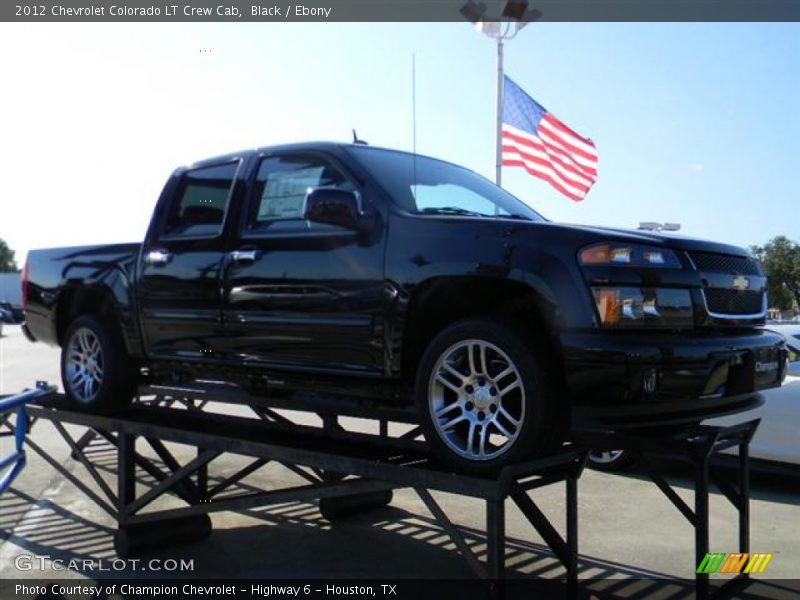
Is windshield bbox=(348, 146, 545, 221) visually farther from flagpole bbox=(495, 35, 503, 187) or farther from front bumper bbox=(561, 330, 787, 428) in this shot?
flagpole bbox=(495, 35, 503, 187)


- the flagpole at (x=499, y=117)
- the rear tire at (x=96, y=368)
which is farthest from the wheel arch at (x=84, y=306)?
the flagpole at (x=499, y=117)

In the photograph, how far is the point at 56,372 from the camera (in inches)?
717

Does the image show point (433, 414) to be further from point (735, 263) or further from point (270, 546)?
point (270, 546)

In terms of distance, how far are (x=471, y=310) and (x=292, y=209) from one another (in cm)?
133

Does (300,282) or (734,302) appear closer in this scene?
(734,302)

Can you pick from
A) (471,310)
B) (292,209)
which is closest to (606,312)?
(471,310)

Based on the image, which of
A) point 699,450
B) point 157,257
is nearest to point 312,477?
point 157,257

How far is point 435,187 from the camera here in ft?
16.0

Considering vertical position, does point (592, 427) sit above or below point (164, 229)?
below

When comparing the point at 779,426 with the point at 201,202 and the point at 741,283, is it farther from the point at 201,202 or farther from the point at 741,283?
the point at 201,202

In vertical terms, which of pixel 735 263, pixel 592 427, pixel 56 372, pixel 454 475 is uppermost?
pixel 735 263

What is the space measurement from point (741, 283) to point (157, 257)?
3.64 meters

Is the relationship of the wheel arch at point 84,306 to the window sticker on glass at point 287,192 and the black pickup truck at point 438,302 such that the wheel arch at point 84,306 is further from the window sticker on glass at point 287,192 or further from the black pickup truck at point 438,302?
the window sticker on glass at point 287,192

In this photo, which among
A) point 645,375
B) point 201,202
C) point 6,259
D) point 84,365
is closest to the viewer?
point 645,375
